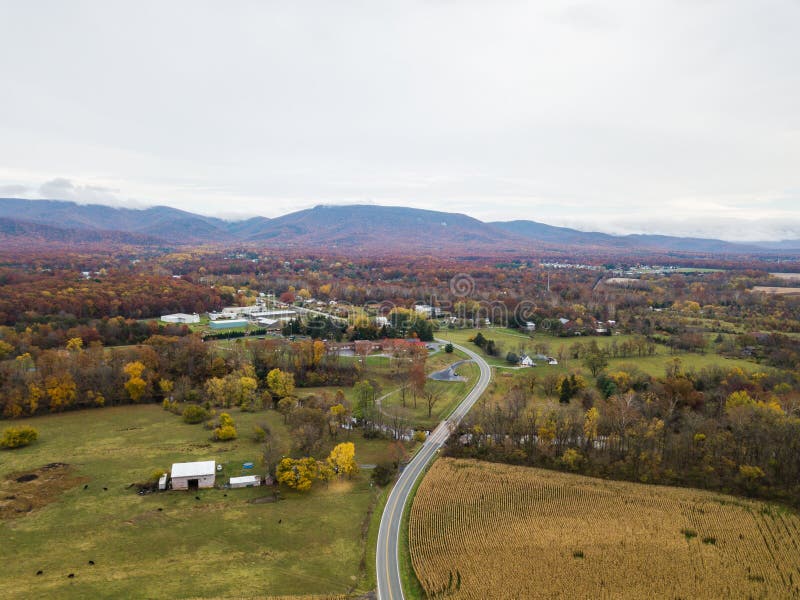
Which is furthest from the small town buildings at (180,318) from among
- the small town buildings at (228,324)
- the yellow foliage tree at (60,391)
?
the yellow foliage tree at (60,391)

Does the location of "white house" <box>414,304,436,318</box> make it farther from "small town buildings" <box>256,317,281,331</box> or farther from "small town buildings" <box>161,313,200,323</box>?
"small town buildings" <box>161,313,200,323</box>

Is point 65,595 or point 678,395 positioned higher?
point 678,395

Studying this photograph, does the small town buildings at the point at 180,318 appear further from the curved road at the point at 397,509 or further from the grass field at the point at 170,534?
the curved road at the point at 397,509

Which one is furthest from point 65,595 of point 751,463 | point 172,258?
point 172,258

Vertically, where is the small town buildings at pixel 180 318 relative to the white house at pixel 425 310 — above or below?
below

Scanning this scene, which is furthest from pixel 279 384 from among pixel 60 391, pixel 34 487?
pixel 34 487

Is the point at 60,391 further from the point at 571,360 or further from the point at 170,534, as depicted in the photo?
the point at 571,360

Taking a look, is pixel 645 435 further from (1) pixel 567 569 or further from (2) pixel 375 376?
(2) pixel 375 376
